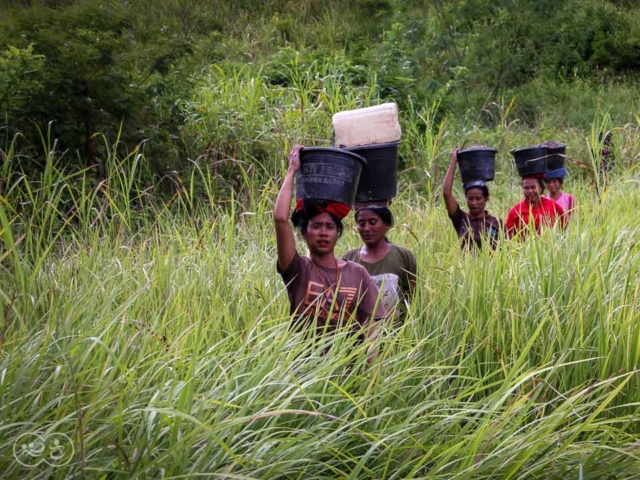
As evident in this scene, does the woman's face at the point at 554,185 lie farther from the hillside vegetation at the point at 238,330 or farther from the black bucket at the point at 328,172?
the black bucket at the point at 328,172

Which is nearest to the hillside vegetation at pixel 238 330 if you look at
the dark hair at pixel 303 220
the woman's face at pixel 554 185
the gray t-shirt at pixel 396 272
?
the gray t-shirt at pixel 396 272

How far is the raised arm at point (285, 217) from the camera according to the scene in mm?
3623

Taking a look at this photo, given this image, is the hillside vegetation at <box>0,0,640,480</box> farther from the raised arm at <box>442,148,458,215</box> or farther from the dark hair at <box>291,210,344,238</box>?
the dark hair at <box>291,210,344,238</box>

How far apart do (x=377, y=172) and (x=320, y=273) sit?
0.79m

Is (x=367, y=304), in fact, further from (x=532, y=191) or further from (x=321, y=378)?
(x=532, y=191)

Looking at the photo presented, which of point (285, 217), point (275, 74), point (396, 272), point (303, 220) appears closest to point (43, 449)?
point (285, 217)

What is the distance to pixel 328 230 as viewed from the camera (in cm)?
378

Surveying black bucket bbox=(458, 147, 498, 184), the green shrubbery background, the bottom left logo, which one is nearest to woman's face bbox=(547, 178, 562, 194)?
black bucket bbox=(458, 147, 498, 184)

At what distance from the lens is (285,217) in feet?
11.9

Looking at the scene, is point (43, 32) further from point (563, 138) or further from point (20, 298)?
point (563, 138)

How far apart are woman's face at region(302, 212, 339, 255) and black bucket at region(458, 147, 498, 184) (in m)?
2.34

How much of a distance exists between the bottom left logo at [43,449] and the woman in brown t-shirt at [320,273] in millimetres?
1299

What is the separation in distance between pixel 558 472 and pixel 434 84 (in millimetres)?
10062

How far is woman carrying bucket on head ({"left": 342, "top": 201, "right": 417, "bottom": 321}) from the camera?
4332mm
